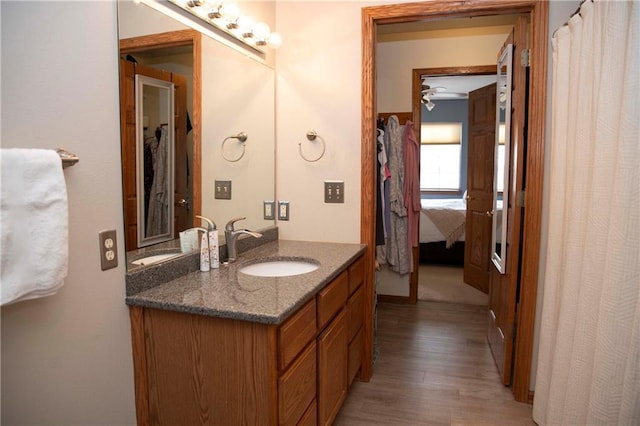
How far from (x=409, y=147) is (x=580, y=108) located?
7.05 feet

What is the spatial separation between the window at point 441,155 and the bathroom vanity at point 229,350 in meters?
7.44

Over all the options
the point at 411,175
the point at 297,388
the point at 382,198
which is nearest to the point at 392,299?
the point at 411,175

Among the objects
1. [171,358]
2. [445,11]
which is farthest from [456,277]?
[171,358]

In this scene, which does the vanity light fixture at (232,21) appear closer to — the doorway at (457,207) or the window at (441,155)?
the doorway at (457,207)

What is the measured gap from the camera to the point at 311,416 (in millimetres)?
1779

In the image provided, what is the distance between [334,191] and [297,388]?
1.35m

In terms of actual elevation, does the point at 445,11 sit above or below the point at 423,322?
above

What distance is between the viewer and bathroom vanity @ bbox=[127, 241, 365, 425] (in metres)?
1.44

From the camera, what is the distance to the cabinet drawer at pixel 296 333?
A: 1472 mm

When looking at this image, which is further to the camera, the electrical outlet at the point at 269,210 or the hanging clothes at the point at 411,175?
the hanging clothes at the point at 411,175

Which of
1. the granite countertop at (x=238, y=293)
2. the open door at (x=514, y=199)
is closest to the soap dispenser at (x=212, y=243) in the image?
the granite countertop at (x=238, y=293)

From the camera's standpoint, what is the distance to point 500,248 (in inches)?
111

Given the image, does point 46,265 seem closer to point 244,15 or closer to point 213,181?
point 213,181

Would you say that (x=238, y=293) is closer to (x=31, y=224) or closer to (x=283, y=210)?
(x=31, y=224)
